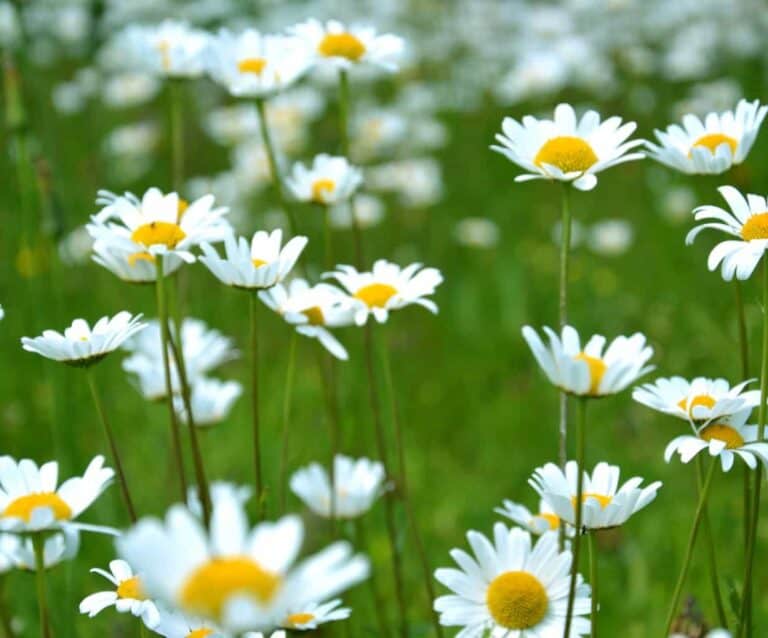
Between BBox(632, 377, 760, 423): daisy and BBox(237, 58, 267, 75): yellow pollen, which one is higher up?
BBox(237, 58, 267, 75): yellow pollen

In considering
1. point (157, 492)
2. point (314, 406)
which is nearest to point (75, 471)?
point (157, 492)

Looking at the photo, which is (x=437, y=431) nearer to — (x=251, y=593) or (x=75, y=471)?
(x=75, y=471)

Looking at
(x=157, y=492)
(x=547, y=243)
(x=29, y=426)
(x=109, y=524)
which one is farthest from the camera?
(x=547, y=243)

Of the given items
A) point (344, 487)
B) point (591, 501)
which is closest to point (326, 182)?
point (344, 487)

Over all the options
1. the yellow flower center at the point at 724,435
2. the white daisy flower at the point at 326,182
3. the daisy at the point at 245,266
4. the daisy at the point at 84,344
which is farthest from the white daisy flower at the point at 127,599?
the white daisy flower at the point at 326,182

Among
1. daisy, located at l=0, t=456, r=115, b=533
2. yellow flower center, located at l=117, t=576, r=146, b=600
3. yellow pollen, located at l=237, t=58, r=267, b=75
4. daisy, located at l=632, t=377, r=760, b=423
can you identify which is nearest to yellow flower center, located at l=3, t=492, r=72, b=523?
daisy, located at l=0, t=456, r=115, b=533

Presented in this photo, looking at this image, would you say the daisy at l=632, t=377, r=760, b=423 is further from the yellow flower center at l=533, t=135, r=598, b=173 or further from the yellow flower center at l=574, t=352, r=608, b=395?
the yellow flower center at l=533, t=135, r=598, b=173

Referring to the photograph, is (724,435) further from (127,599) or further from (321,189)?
(321,189)
